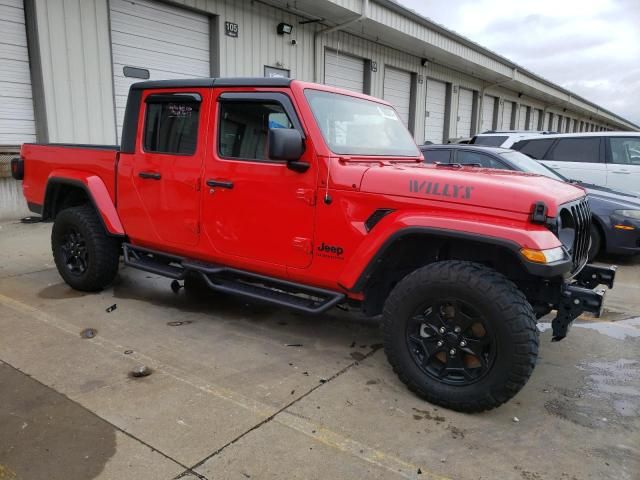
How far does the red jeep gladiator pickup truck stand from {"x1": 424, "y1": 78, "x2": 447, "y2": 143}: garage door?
570 inches

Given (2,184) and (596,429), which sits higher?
(2,184)

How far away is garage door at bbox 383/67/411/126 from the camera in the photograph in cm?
1545

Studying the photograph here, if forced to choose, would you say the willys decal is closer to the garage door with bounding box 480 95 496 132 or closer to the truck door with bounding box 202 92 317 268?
the truck door with bounding box 202 92 317 268

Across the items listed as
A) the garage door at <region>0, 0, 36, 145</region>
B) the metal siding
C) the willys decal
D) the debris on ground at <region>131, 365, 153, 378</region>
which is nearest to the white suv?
the willys decal

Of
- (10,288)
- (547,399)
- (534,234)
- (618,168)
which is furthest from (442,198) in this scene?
(618,168)

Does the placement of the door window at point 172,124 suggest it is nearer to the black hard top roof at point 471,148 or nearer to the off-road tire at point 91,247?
the off-road tire at point 91,247

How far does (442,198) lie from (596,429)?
1522mm

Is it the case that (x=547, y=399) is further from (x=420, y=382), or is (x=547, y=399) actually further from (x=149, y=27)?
(x=149, y=27)

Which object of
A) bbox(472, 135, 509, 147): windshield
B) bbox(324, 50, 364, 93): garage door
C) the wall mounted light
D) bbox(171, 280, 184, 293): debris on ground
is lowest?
bbox(171, 280, 184, 293): debris on ground

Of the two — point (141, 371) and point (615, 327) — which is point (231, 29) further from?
point (615, 327)

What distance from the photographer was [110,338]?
3779 mm

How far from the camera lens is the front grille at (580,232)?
302 centimetres

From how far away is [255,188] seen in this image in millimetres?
3527

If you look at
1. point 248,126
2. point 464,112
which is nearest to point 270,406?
point 248,126
